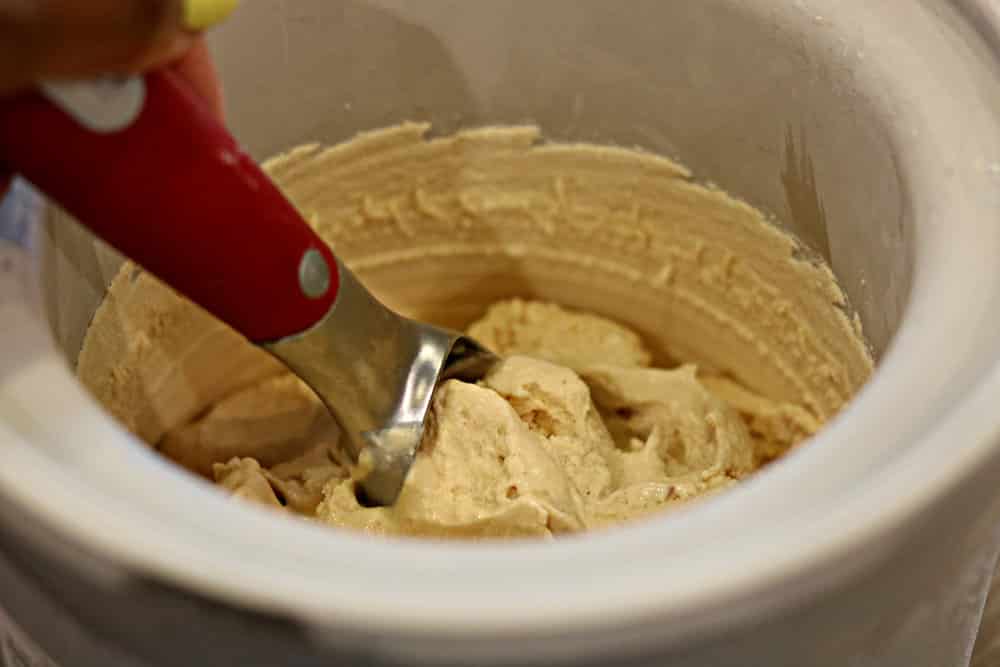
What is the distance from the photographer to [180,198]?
0.54 meters

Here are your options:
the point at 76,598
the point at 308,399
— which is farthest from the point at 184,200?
the point at 308,399

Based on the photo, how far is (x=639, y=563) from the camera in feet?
1.44

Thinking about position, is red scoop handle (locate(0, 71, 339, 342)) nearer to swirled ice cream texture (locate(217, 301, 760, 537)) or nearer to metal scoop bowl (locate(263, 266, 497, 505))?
metal scoop bowl (locate(263, 266, 497, 505))

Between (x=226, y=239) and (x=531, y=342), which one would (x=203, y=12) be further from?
(x=531, y=342)

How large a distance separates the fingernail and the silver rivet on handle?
157mm

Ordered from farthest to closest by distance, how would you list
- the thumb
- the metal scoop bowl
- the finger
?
the metal scoop bowl → the finger → the thumb

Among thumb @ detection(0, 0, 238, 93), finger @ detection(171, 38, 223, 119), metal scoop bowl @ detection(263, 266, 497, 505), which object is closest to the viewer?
thumb @ detection(0, 0, 238, 93)

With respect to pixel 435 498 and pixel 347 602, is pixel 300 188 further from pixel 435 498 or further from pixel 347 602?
pixel 347 602

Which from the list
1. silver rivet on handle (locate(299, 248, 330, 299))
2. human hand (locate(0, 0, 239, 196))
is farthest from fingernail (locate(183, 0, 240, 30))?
silver rivet on handle (locate(299, 248, 330, 299))

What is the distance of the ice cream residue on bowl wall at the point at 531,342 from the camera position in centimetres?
76

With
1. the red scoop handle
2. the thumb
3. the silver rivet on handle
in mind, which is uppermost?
the thumb

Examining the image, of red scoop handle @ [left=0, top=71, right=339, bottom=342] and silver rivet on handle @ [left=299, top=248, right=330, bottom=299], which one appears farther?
silver rivet on handle @ [left=299, top=248, right=330, bottom=299]

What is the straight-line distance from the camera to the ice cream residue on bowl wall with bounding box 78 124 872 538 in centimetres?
76

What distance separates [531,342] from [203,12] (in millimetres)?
527
